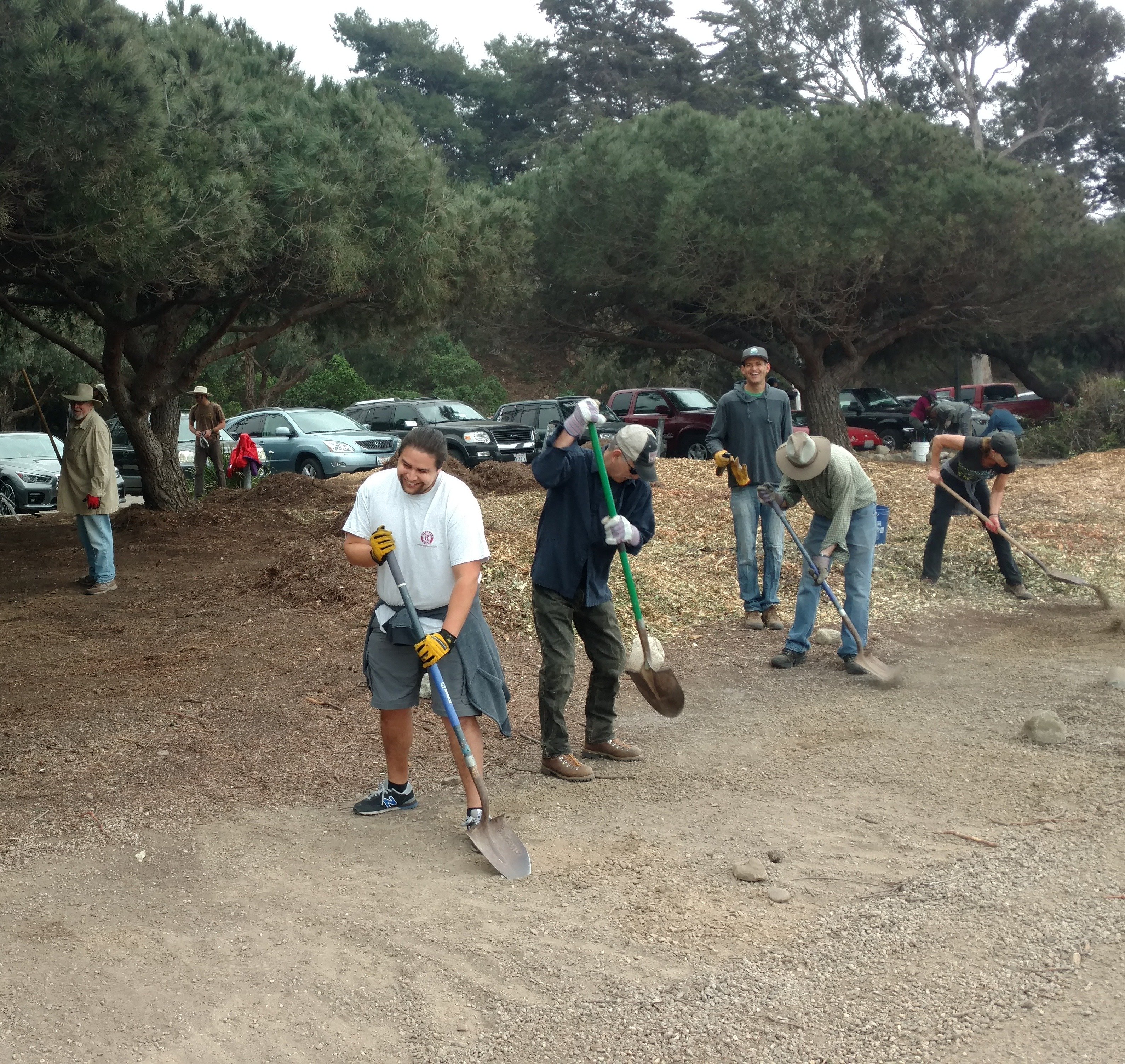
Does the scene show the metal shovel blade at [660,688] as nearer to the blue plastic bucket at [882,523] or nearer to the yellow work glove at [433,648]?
the yellow work glove at [433,648]

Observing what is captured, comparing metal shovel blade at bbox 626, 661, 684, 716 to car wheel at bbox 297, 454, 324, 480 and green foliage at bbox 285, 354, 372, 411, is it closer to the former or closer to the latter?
car wheel at bbox 297, 454, 324, 480

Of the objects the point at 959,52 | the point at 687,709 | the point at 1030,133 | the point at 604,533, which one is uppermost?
the point at 959,52

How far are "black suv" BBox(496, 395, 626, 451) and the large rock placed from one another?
15031 mm

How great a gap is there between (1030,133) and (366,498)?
41876mm

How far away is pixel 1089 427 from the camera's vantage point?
79.4ft

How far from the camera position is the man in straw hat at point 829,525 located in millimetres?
7301

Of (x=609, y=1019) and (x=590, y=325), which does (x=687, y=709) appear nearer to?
(x=609, y=1019)

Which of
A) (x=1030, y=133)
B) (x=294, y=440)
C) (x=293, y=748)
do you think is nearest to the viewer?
(x=293, y=748)

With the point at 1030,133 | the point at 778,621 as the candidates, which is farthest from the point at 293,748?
the point at 1030,133

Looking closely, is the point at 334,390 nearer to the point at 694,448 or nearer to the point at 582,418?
the point at 694,448

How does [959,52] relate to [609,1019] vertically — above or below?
above

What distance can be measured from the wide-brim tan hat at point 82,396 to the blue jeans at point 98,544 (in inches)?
36.5

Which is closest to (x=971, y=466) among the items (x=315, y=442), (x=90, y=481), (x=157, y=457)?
(x=90, y=481)

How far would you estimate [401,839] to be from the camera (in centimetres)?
475
